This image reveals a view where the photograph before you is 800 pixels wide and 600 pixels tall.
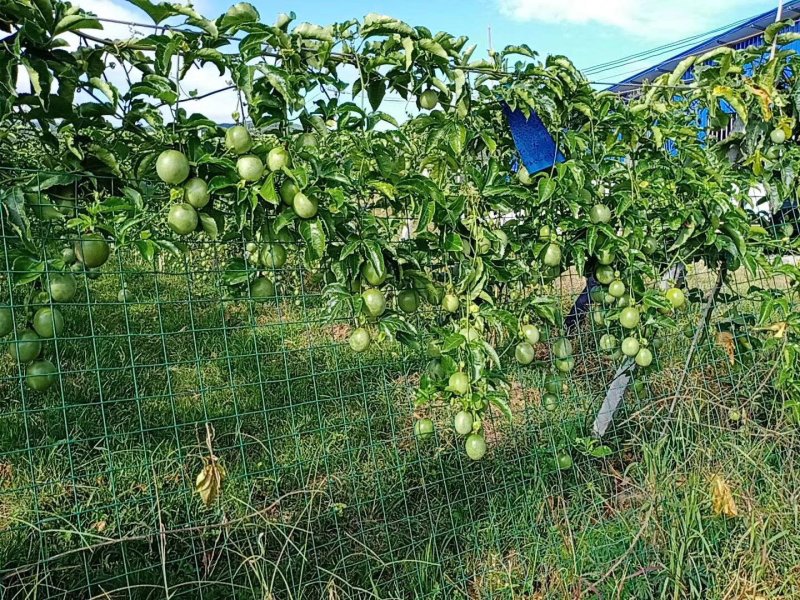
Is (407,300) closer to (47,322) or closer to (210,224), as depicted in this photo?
(210,224)

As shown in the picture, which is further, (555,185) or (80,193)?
(555,185)

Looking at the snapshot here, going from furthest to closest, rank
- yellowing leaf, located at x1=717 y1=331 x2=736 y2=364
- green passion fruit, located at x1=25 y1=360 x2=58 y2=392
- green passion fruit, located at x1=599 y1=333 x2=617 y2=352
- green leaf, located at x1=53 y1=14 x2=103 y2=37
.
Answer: yellowing leaf, located at x1=717 y1=331 x2=736 y2=364
green passion fruit, located at x1=599 y1=333 x2=617 y2=352
green passion fruit, located at x1=25 y1=360 x2=58 y2=392
green leaf, located at x1=53 y1=14 x2=103 y2=37

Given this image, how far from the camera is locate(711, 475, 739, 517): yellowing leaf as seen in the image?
68.9 inches

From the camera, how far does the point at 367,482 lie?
2.53 meters

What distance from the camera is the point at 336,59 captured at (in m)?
1.65

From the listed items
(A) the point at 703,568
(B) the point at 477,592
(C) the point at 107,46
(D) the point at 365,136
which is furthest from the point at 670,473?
(C) the point at 107,46

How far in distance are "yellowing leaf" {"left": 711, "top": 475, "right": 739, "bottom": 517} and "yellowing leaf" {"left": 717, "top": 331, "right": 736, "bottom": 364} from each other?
770 millimetres

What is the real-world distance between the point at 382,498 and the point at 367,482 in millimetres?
742

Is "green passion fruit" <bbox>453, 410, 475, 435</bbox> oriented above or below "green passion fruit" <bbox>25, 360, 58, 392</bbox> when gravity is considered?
below

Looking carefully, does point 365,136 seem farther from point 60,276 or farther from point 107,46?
point 60,276

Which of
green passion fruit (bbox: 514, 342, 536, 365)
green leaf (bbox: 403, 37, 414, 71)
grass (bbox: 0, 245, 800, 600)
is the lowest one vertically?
grass (bbox: 0, 245, 800, 600)

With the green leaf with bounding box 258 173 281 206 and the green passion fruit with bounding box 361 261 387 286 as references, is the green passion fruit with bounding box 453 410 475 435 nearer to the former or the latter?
the green passion fruit with bounding box 361 261 387 286

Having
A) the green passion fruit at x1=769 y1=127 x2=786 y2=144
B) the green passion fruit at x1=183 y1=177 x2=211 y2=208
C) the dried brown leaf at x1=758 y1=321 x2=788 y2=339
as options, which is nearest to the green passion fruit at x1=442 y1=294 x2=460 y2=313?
the green passion fruit at x1=183 y1=177 x2=211 y2=208

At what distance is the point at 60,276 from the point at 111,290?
2859 mm
